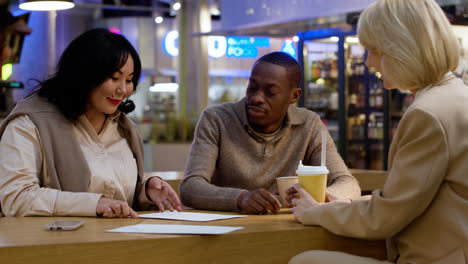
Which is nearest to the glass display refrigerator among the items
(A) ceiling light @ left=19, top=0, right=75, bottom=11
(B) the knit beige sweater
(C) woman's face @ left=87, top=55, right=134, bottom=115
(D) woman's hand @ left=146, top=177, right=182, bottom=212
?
(A) ceiling light @ left=19, top=0, right=75, bottom=11

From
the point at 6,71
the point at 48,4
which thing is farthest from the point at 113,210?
the point at 6,71

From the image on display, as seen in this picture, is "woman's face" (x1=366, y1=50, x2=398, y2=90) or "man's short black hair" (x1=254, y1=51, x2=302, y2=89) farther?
"man's short black hair" (x1=254, y1=51, x2=302, y2=89)

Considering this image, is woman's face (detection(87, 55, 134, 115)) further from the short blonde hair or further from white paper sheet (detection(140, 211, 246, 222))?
the short blonde hair

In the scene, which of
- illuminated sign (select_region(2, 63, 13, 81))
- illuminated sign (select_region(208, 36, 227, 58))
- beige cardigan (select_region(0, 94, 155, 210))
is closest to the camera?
beige cardigan (select_region(0, 94, 155, 210))

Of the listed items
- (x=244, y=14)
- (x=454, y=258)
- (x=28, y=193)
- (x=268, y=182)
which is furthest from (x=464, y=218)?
(x=244, y=14)

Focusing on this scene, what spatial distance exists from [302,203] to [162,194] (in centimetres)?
68

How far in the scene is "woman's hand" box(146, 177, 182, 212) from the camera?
234 centimetres

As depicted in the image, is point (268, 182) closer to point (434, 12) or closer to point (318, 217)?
point (318, 217)

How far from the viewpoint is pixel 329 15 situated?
281 inches

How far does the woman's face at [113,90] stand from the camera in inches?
93.4

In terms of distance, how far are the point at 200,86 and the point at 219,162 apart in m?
9.24

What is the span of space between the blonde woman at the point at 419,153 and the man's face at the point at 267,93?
0.94 m

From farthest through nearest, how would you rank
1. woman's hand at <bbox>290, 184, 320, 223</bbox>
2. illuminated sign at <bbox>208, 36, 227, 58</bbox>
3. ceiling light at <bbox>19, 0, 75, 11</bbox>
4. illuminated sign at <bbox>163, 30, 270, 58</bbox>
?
illuminated sign at <bbox>208, 36, 227, 58</bbox>, illuminated sign at <bbox>163, 30, 270, 58</bbox>, ceiling light at <bbox>19, 0, 75, 11</bbox>, woman's hand at <bbox>290, 184, 320, 223</bbox>

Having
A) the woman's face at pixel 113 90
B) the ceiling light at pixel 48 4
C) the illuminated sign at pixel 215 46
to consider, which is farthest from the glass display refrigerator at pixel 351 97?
the woman's face at pixel 113 90
